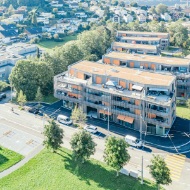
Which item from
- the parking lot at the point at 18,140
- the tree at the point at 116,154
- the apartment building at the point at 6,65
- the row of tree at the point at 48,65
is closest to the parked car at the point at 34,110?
the row of tree at the point at 48,65

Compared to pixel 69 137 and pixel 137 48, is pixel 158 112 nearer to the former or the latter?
pixel 69 137

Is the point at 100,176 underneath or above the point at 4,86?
underneath

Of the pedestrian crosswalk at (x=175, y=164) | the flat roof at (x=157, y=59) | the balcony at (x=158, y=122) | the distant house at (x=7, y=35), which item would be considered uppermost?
the flat roof at (x=157, y=59)

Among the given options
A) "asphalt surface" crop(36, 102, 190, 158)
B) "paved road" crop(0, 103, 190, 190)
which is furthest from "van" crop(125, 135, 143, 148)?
"asphalt surface" crop(36, 102, 190, 158)

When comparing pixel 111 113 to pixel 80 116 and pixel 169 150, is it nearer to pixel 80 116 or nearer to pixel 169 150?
pixel 80 116

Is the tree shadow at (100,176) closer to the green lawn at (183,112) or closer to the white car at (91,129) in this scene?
the white car at (91,129)

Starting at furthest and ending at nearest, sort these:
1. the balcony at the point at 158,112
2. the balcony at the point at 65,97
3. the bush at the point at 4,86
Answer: the bush at the point at 4,86 → the balcony at the point at 65,97 → the balcony at the point at 158,112

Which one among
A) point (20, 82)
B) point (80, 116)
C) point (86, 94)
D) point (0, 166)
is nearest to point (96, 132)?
point (80, 116)

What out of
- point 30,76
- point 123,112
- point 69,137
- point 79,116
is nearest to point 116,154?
point 69,137
